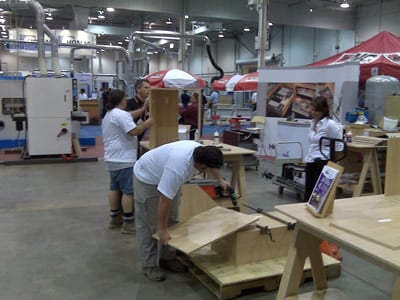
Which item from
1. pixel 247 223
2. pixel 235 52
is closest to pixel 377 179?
pixel 247 223

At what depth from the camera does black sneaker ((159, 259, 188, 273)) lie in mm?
3232

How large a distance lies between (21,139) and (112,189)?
6100 mm

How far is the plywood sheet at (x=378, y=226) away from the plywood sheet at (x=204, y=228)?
40.8 inches

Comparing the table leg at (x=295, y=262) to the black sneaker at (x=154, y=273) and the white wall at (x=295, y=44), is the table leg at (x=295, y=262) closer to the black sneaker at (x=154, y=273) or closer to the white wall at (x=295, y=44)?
the black sneaker at (x=154, y=273)

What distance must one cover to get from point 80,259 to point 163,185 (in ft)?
4.50

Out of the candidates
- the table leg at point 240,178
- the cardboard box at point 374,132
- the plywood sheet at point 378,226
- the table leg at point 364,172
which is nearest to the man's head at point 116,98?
the table leg at point 240,178

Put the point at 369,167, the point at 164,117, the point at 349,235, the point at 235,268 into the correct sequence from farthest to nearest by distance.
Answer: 1. the point at 369,167
2. the point at 164,117
3. the point at 235,268
4. the point at 349,235

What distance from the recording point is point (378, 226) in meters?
1.88

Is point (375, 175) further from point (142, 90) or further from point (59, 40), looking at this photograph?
point (59, 40)

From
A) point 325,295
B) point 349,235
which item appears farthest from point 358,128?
point 349,235

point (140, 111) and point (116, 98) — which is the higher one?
point (116, 98)

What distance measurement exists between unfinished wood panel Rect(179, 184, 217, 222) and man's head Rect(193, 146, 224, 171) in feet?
3.51

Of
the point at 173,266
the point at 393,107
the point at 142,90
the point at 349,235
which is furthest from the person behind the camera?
the point at 393,107

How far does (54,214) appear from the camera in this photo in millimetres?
4680
